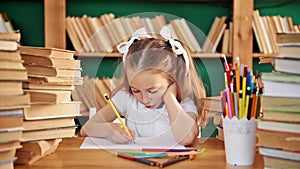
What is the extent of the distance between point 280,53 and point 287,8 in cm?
263

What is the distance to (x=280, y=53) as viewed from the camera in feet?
3.03

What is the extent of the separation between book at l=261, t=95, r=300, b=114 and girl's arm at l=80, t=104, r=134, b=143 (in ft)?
1.64

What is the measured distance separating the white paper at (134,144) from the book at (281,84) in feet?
1.27

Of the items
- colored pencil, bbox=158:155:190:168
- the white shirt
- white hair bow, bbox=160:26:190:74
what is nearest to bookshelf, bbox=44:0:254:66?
the white shirt

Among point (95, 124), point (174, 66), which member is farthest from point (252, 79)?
point (95, 124)

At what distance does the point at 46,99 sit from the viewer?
1.06 m

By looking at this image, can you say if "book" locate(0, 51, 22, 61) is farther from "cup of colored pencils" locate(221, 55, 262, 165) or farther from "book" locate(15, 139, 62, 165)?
"cup of colored pencils" locate(221, 55, 262, 165)

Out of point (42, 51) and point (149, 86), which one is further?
point (149, 86)

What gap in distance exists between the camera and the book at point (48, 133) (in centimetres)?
103

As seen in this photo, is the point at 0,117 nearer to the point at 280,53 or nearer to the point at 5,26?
the point at 280,53

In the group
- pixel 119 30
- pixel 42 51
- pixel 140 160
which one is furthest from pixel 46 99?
pixel 119 30

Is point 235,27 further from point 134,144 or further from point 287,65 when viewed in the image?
point 287,65

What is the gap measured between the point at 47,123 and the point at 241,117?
0.43 metres

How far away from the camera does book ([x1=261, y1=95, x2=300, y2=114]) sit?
0.88 metres
